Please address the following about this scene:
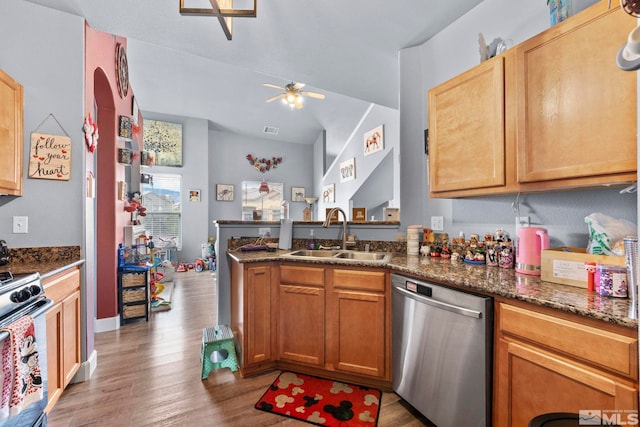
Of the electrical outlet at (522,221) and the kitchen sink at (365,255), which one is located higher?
the electrical outlet at (522,221)

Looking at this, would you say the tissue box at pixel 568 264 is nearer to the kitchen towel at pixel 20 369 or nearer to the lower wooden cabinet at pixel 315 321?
the lower wooden cabinet at pixel 315 321

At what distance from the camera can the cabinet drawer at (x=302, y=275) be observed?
209cm

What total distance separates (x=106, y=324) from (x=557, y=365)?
3.85 metres

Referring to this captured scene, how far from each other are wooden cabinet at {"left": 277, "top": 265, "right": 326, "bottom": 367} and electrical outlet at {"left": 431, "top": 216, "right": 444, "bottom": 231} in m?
1.03

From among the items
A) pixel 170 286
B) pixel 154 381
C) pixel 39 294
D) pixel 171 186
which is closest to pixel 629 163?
pixel 39 294

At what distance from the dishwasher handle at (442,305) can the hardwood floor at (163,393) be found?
→ 749mm

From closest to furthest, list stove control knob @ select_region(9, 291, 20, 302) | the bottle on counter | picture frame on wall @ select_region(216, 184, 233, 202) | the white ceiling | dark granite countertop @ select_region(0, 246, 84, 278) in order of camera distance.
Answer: stove control knob @ select_region(9, 291, 20, 302), dark granite countertop @ select_region(0, 246, 84, 278), the white ceiling, the bottle on counter, picture frame on wall @ select_region(216, 184, 233, 202)

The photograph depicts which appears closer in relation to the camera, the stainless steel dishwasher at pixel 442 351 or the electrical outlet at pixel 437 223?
the stainless steel dishwasher at pixel 442 351

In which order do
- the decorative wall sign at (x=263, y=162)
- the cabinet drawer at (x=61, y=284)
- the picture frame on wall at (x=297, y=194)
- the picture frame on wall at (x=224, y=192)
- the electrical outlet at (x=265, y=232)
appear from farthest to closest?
the picture frame on wall at (x=297, y=194)
the decorative wall sign at (x=263, y=162)
the picture frame on wall at (x=224, y=192)
the electrical outlet at (x=265, y=232)
the cabinet drawer at (x=61, y=284)

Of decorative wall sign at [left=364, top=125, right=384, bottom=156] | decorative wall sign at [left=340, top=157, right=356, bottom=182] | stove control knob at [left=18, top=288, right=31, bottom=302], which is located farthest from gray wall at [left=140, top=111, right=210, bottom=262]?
stove control knob at [left=18, top=288, right=31, bottom=302]

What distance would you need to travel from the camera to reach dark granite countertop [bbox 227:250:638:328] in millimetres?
958

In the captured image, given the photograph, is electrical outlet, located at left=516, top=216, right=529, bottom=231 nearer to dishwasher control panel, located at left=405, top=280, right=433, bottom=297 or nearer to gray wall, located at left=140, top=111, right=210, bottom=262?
dishwasher control panel, located at left=405, top=280, right=433, bottom=297

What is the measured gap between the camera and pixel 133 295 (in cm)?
329

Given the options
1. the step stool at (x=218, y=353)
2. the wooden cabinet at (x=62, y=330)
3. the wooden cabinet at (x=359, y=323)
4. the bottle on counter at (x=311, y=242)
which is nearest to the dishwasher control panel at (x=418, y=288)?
the wooden cabinet at (x=359, y=323)
